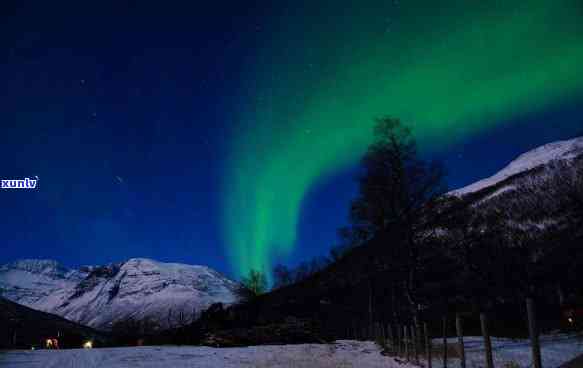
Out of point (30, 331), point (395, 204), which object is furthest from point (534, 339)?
point (30, 331)

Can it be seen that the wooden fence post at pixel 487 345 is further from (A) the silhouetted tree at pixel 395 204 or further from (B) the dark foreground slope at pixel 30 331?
(B) the dark foreground slope at pixel 30 331

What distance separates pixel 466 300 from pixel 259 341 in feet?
109

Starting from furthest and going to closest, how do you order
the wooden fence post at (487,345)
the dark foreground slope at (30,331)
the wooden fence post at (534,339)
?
the dark foreground slope at (30,331), the wooden fence post at (487,345), the wooden fence post at (534,339)

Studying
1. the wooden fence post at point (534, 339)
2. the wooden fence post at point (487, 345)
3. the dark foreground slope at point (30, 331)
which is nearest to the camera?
the wooden fence post at point (534, 339)

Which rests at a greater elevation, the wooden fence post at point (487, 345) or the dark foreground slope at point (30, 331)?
the wooden fence post at point (487, 345)

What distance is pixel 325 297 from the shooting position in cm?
5697

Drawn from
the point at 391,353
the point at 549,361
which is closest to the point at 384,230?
the point at 391,353

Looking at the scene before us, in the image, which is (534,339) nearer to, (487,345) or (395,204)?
(487,345)

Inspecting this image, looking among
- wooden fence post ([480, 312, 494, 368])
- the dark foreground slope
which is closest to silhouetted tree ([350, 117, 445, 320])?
wooden fence post ([480, 312, 494, 368])

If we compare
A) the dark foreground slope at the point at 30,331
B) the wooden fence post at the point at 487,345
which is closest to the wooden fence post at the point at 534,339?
the wooden fence post at the point at 487,345

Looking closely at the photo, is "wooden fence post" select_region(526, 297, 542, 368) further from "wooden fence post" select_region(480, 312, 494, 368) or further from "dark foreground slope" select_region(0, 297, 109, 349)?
"dark foreground slope" select_region(0, 297, 109, 349)

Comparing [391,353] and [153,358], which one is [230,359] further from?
[391,353]

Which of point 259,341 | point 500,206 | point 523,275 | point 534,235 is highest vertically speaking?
point 500,206

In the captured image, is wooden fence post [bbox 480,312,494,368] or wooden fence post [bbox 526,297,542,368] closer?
wooden fence post [bbox 526,297,542,368]
